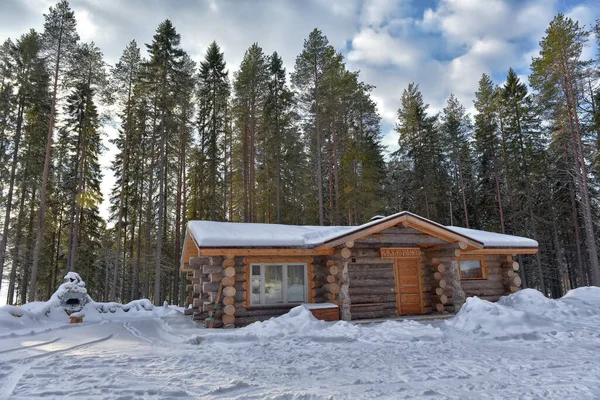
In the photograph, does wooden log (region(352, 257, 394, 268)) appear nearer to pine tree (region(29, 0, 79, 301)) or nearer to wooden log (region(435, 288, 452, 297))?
wooden log (region(435, 288, 452, 297))

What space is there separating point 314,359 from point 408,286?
821 centimetres

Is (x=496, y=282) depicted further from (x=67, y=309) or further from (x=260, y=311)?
(x=67, y=309)

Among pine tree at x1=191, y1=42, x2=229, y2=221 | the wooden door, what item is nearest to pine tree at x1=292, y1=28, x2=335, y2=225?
pine tree at x1=191, y1=42, x2=229, y2=221

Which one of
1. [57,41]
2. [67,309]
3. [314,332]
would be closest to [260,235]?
[314,332]

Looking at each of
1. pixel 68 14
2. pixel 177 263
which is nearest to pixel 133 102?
pixel 68 14

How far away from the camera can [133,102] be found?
70.7 feet

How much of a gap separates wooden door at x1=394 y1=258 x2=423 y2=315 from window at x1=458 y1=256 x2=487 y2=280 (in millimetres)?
2179

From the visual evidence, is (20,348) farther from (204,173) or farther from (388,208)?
(388,208)

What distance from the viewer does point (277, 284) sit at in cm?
1174

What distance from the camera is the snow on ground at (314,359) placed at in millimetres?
4148

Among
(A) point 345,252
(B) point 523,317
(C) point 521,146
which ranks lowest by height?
(B) point 523,317

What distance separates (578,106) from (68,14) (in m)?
28.4

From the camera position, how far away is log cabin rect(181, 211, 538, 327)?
35.1 feet

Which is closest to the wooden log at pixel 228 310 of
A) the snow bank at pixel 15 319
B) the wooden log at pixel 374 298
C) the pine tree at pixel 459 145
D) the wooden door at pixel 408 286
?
the wooden log at pixel 374 298
